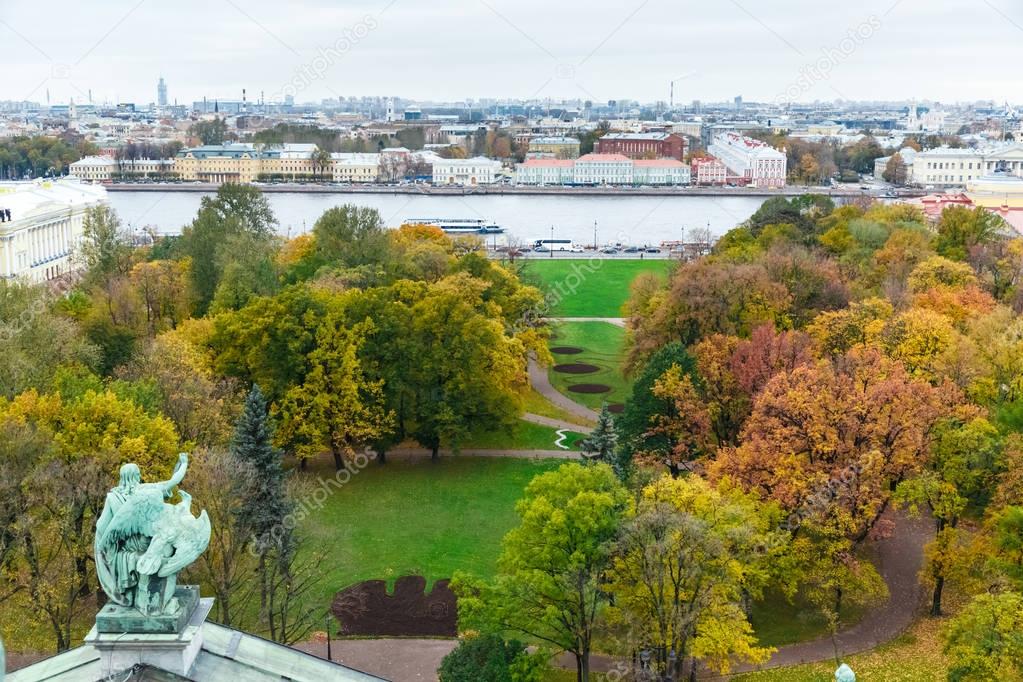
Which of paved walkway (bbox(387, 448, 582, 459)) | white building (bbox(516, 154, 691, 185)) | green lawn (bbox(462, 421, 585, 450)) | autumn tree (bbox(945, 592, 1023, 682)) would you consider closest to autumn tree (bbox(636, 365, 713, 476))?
paved walkway (bbox(387, 448, 582, 459))

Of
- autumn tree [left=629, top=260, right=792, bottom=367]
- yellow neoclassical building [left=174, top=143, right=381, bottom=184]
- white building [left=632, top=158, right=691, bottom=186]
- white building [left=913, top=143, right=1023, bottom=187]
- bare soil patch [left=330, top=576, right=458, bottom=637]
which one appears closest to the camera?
bare soil patch [left=330, top=576, right=458, bottom=637]

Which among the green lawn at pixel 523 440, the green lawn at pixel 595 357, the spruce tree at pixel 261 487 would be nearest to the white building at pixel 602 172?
the green lawn at pixel 595 357

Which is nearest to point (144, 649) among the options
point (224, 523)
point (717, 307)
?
point (224, 523)

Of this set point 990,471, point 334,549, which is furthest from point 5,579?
point 990,471

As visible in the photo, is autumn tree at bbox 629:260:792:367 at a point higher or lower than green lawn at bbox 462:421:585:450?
higher

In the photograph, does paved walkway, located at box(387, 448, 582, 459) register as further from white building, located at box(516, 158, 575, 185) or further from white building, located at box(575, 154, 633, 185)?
white building, located at box(575, 154, 633, 185)

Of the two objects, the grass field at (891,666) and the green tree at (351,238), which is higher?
the green tree at (351,238)

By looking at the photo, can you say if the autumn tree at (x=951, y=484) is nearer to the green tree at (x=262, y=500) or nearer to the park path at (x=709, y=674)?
the park path at (x=709, y=674)
